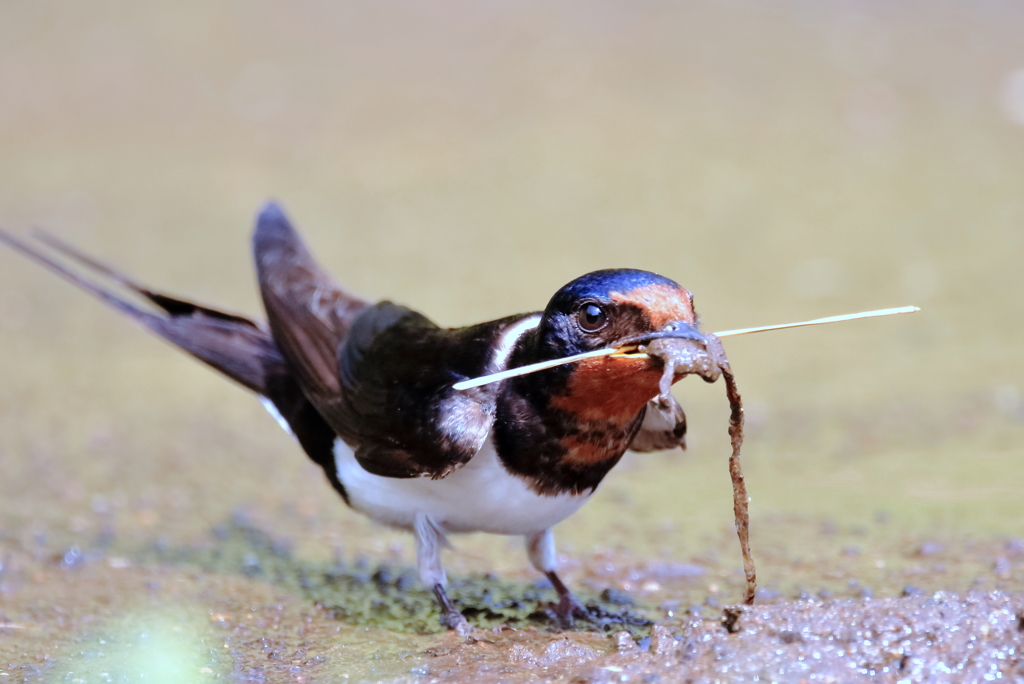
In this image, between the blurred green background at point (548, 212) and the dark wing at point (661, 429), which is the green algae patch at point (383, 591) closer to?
the blurred green background at point (548, 212)

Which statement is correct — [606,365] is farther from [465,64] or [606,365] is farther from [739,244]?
[465,64]

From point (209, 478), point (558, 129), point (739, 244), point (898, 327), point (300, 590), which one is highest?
point (558, 129)

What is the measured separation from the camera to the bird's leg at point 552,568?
3359mm

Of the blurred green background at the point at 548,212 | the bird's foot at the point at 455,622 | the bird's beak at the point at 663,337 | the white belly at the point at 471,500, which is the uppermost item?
the blurred green background at the point at 548,212

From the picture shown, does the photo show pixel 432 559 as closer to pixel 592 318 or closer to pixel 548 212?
pixel 592 318

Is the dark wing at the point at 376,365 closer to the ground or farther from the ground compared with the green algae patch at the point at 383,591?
farther from the ground

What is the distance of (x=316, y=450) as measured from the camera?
3.77 metres

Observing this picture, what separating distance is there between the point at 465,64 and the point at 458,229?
2.44 meters

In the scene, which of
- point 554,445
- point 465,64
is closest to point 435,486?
point 554,445

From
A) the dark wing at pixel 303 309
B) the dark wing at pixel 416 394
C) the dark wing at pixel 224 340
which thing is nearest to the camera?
the dark wing at pixel 416 394

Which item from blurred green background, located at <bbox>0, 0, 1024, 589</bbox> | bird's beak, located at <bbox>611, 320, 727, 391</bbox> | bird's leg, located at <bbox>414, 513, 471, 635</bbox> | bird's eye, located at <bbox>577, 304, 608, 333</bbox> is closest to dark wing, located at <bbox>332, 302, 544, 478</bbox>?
bird's leg, located at <bbox>414, 513, 471, 635</bbox>

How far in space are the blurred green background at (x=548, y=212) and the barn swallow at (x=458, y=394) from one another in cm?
82

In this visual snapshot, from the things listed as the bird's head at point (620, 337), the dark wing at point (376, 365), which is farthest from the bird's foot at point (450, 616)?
the bird's head at point (620, 337)

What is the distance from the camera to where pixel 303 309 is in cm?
381
